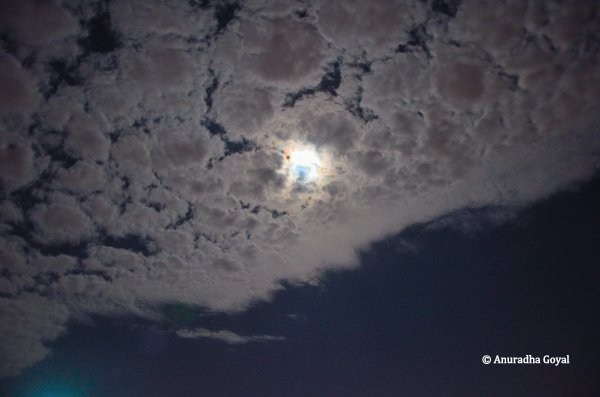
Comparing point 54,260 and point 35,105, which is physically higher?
point 35,105

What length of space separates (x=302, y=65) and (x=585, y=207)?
6.20m

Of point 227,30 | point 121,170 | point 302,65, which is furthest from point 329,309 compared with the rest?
point 227,30

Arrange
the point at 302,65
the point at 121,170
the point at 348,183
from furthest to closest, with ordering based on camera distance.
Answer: the point at 348,183 < the point at 121,170 < the point at 302,65

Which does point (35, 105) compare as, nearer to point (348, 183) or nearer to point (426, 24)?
point (348, 183)

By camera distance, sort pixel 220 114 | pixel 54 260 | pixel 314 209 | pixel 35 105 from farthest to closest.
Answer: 1. pixel 54 260
2. pixel 314 209
3. pixel 220 114
4. pixel 35 105

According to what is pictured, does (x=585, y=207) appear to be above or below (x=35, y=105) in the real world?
above

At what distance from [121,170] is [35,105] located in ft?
4.77

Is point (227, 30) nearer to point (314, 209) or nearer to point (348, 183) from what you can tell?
point (348, 183)

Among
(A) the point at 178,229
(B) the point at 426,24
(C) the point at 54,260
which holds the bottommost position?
(C) the point at 54,260

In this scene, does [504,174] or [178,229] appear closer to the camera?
[504,174]

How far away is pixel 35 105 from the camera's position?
431 centimetres

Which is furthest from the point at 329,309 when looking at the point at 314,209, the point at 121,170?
the point at 121,170

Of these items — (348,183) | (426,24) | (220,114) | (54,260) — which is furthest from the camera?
(54,260)

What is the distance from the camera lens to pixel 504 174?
5.54 meters
